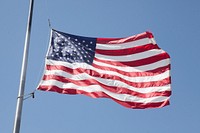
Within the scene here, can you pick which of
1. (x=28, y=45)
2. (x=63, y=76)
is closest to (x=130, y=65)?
(x=63, y=76)

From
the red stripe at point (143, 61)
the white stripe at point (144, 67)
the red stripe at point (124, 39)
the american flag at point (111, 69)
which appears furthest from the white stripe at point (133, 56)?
the red stripe at point (124, 39)

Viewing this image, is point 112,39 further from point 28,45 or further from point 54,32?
point 28,45

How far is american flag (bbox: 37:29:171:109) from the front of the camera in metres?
14.4

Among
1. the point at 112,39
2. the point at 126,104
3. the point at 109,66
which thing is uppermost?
the point at 112,39

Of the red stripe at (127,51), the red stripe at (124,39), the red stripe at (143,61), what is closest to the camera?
the red stripe at (143,61)

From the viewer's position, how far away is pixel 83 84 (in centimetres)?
1448

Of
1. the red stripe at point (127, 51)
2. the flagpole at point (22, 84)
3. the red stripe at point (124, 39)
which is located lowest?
the flagpole at point (22, 84)

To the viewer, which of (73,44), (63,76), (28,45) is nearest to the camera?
(28,45)

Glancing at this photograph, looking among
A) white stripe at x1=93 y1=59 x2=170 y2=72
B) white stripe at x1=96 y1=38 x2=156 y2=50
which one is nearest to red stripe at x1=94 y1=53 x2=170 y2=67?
white stripe at x1=93 y1=59 x2=170 y2=72

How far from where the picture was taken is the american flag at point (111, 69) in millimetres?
14422

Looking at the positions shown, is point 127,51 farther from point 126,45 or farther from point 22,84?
point 22,84

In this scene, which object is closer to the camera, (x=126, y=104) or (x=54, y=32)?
(x=126, y=104)

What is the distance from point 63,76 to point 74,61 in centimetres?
99

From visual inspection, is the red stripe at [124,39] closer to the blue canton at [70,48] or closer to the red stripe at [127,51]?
the red stripe at [127,51]
